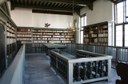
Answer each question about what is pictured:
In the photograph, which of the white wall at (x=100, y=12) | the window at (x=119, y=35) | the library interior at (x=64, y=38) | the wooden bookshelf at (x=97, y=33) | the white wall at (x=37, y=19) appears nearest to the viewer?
the library interior at (x=64, y=38)

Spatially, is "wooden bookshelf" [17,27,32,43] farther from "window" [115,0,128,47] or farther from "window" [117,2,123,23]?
"window" [117,2,123,23]

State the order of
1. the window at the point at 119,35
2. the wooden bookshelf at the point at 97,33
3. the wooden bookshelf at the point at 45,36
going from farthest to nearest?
the wooden bookshelf at the point at 45,36
the wooden bookshelf at the point at 97,33
the window at the point at 119,35

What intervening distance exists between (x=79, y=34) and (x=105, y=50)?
6.94 metres

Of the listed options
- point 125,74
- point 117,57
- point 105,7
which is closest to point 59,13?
point 105,7

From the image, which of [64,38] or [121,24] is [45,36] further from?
[121,24]

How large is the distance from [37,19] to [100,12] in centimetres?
585

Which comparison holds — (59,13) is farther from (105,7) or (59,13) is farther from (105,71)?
(105,71)

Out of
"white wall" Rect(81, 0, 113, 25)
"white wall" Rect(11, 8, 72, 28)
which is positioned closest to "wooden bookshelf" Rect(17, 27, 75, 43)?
"white wall" Rect(11, 8, 72, 28)

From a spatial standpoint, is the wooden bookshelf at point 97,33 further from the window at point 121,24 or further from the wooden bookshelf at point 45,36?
the wooden bookshelf at point 45,36

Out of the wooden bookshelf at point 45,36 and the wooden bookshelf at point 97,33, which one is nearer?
the wooden bookshelf at point 97,33

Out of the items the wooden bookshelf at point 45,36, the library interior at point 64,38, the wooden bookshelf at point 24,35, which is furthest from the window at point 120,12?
the wooden bookshelf at point 24,35

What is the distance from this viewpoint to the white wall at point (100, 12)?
947 cm

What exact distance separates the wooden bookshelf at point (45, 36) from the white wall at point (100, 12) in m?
2.94

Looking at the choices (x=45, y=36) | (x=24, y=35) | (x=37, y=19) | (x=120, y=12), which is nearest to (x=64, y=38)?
(x=45, y=36)
